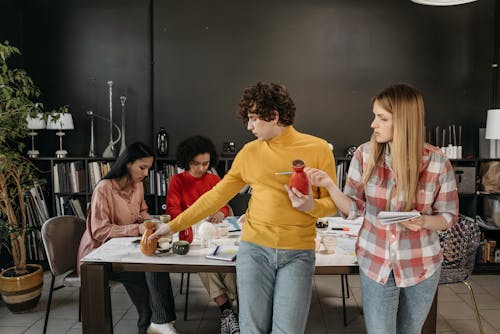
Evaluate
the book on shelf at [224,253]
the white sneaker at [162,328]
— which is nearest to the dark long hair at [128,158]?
the book on shelf at [224,253]

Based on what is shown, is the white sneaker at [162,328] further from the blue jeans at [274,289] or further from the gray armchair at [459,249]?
the gray armchair at [459,249]

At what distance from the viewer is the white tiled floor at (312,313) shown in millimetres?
3039

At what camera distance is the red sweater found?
316 centimetres

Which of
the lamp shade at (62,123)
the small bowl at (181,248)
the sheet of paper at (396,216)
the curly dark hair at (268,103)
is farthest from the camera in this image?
the lamp shade at (62,123)

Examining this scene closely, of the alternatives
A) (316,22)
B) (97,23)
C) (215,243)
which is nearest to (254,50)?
(316,22)

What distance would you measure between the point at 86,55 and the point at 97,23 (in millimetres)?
339

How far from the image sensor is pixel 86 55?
448 cm

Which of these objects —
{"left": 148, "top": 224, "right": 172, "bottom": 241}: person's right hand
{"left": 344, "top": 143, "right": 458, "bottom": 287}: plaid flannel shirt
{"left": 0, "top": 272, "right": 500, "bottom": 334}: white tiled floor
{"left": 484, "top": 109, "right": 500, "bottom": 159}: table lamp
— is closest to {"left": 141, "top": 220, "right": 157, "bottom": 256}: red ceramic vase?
{"left": 148, "top": 224, "right": 172, "bottom": 241}: person's right hand

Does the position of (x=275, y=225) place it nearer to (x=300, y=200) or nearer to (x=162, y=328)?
(x=300, y=200)

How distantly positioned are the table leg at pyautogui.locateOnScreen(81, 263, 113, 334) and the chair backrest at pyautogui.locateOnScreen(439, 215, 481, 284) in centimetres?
185

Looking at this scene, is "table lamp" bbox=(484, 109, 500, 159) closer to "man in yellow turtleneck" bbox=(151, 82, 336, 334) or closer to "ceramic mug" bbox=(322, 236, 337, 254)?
"ceramic mug" bbox=(322, 236, 337, 254)

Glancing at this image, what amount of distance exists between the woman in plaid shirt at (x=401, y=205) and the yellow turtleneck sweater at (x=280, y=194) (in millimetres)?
103

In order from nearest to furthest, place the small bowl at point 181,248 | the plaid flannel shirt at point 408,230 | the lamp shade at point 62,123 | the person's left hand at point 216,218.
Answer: the plaid flannel shirt at point 408,230 < the small bowl at point 181,248 < the person's left hand at point 216,218 < the lamp shade at point 62,123

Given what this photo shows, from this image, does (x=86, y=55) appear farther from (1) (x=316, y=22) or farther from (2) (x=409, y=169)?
(2) (x=409, y=169)
